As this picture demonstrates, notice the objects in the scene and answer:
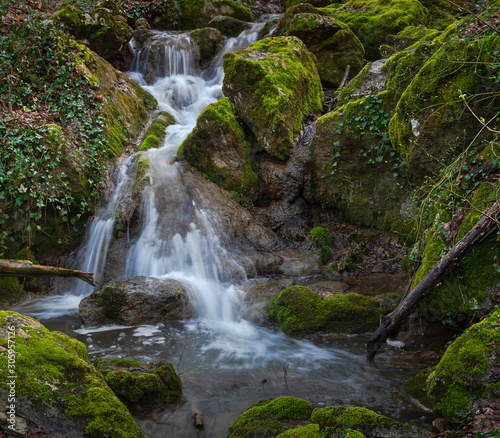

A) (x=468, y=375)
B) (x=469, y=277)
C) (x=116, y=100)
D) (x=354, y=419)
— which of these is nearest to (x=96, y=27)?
(x=116, y=100)

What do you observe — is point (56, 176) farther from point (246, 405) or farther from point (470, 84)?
point (470, 84)

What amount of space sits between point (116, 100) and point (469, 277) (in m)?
9.85

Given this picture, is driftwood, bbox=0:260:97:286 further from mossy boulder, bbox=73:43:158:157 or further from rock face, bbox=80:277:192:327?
mossy boulder, bbox=73:43:158:157

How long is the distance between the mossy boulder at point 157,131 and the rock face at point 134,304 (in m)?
4.77

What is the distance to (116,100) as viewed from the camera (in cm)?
1071

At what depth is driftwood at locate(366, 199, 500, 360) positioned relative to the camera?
161 inches

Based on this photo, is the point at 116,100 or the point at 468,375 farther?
the point at 116,100

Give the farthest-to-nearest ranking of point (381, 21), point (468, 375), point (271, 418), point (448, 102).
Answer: point (381, 21)
point (448, 102)
point (271, 418)
point (468, 375)

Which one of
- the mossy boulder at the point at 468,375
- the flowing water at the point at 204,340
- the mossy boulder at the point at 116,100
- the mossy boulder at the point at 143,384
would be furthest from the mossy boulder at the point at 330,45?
the mossy boulder at the point at 143,384

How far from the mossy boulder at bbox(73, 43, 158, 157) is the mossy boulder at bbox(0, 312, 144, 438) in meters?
6.82

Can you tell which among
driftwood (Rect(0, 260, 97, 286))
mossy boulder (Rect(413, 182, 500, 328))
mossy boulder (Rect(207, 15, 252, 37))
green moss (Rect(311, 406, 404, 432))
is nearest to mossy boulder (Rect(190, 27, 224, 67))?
mossy boulder (Rect(207, 15, 252, 37))

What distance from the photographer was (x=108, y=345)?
18.2 feet

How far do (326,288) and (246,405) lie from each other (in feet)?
→ 10.9

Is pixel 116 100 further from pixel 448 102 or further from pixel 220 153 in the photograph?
pixel 448 102
